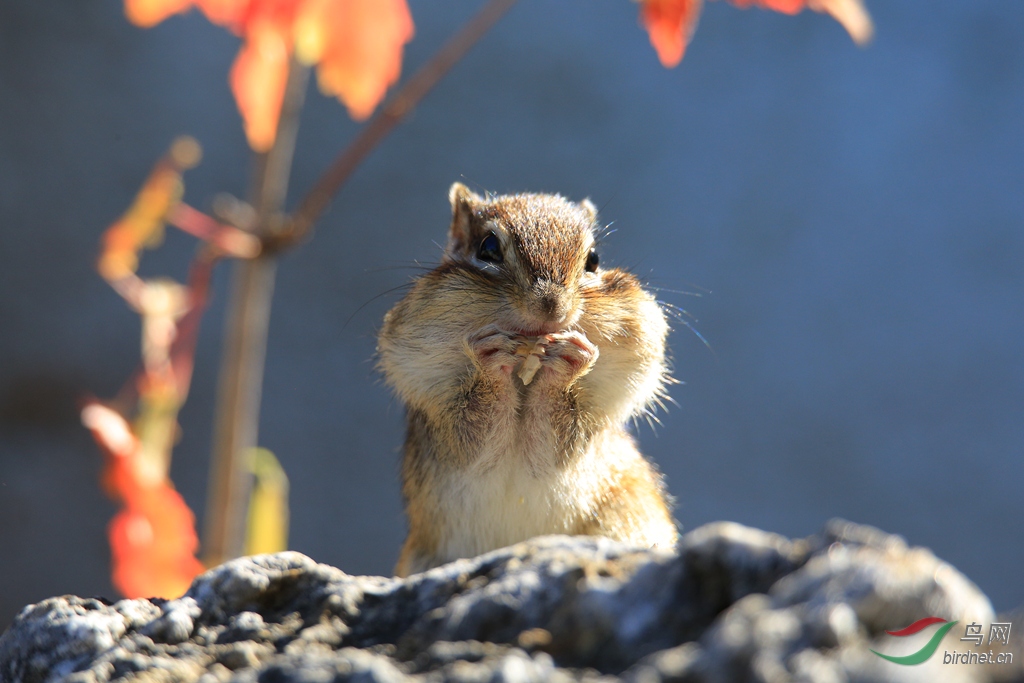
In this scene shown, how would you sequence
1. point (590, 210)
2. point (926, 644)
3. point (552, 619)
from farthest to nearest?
point (590, 210) → point (552, 619) → point (926, 644)

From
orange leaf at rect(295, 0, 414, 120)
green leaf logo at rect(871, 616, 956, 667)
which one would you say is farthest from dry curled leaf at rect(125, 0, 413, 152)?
green leaf logo at rect(871, 616, 956, 667)

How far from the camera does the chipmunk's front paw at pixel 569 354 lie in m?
1.08

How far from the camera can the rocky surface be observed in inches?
17.2

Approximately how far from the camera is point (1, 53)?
2.47 meters

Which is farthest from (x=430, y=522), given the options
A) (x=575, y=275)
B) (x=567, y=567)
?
(x=567, y=567)

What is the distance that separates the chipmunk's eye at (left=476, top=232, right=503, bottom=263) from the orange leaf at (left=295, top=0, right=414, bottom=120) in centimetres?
22

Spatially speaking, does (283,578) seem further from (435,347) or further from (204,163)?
(204,163)

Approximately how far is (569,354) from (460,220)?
347 mm

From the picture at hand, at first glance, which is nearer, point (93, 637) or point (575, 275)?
point (93, 637)

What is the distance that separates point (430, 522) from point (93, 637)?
1.93ft

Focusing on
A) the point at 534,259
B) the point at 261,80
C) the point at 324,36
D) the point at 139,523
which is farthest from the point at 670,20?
the point at 139,523

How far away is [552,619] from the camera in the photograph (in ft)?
1.81

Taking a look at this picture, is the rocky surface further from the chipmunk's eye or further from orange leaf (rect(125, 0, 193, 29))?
orange leaf (rect(125, 0, 193, 29))

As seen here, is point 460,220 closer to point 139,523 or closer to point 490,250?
point 490,250
